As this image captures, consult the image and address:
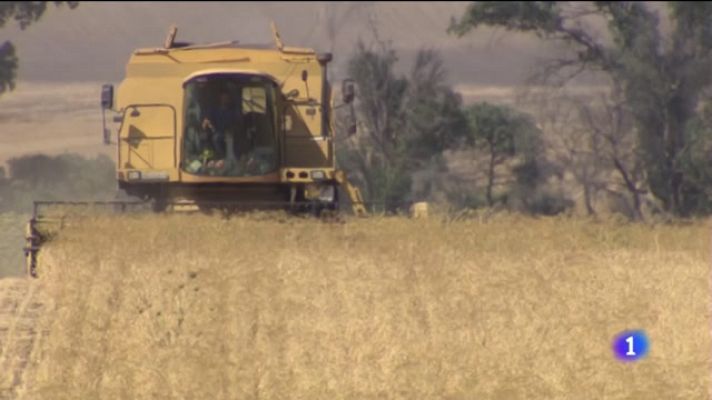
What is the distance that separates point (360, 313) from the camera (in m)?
15.3

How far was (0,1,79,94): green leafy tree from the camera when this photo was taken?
124ft

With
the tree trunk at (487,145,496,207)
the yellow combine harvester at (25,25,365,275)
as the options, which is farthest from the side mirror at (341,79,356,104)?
the tree trunk at (487,145,496,207)

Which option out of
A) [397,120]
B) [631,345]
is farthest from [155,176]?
[397,120]

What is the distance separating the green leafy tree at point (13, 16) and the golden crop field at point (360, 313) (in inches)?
800

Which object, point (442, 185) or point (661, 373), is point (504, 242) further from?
point (442, 185)

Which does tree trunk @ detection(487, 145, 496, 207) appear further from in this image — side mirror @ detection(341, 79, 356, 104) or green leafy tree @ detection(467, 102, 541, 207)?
side mirror @ detection(341, 79, 356, 104)

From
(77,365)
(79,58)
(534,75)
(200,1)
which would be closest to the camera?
(77,365)

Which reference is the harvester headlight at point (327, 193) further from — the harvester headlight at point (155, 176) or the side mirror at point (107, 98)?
the side mirror at point (107, 98)

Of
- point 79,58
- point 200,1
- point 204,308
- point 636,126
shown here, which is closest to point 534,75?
point 636,126

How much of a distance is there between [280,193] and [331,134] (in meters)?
1.02

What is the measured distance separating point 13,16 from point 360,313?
25.9 m

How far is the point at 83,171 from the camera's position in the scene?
34531 mm

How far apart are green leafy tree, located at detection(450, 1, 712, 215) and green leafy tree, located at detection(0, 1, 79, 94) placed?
9258mm

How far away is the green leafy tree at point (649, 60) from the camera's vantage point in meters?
32.4
